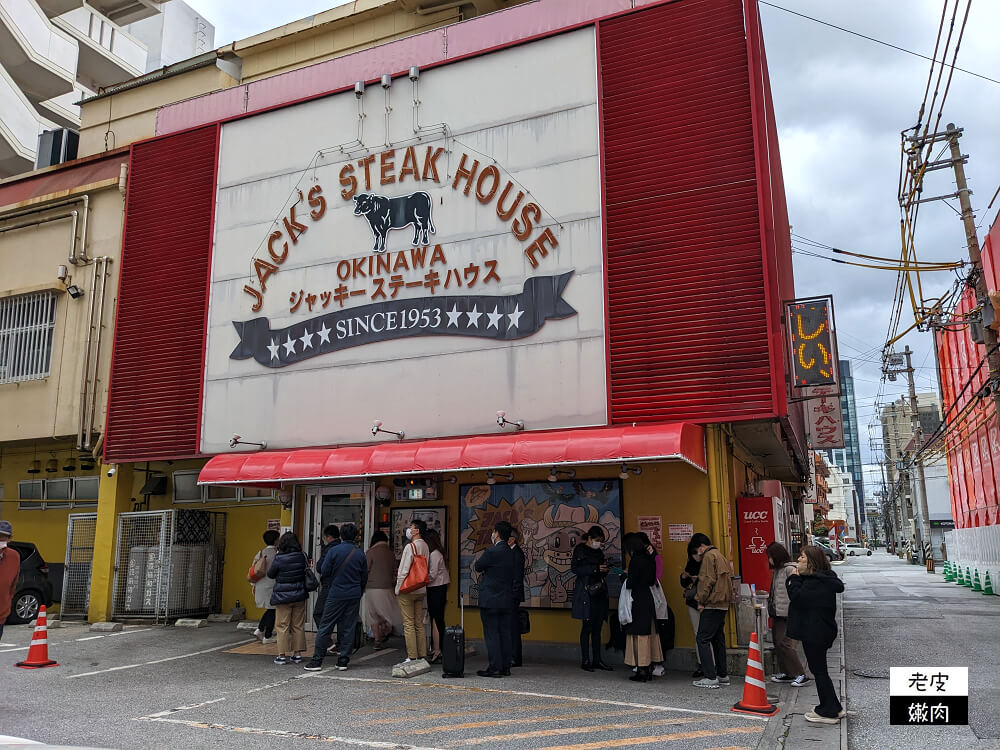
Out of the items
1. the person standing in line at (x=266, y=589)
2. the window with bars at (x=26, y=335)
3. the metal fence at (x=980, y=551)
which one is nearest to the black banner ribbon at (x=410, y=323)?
the person standing in line at (x=266, y=589)

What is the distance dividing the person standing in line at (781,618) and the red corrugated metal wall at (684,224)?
6.42 ft

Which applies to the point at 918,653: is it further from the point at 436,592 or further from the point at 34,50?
the point at 34,50

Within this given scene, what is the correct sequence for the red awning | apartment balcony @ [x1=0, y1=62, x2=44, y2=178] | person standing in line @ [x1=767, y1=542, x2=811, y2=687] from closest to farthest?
person standing in line @ [x1=767, y1=542, x2=811, y2=687], the red awning, apartment balcony @ [x1=0, y1=62, x2=44, y2=178]

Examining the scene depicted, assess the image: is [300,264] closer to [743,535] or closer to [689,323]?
[689,323]

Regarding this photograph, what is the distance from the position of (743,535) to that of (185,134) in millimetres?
13706

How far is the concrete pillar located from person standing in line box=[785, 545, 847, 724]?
43.0ft

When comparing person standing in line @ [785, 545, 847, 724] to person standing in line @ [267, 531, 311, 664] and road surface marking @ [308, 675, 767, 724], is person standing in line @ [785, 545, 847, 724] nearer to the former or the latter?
road surface marking @ [308, 675, 767, 724]

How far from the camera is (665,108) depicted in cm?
1226

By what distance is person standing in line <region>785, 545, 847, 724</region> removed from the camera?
766 cm

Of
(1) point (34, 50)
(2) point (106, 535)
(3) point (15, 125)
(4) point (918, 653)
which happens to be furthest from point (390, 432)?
(1) point (34, 50)

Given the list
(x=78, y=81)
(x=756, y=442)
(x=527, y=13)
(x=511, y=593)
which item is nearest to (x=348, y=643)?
(x=511, y=593)

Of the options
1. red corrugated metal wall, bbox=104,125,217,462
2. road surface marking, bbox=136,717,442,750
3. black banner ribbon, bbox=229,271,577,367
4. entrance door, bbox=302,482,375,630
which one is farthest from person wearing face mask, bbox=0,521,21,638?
red corrugated metal wall, bbox=104,125,217,462

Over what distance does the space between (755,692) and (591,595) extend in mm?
2766

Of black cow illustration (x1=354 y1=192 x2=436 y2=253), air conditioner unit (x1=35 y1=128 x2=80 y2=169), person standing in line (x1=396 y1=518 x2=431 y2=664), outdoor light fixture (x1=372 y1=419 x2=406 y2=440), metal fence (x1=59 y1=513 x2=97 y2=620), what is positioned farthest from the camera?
air conditioner unit (x1=35 y1=128 x2=80 y2=169)
